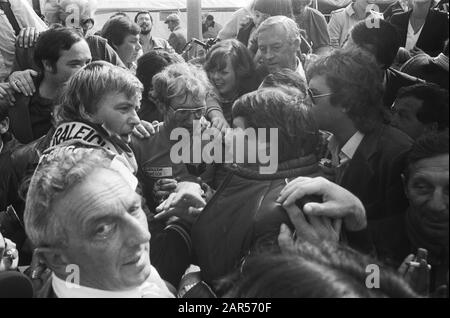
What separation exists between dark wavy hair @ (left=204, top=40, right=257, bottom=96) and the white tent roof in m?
2.04

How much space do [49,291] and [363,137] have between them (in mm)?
1100

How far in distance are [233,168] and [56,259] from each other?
0.60m

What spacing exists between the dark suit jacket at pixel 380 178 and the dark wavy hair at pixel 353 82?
18 centimetres

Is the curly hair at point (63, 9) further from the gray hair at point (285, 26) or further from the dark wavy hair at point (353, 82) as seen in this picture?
the dark wavy hair at point (353, 82)

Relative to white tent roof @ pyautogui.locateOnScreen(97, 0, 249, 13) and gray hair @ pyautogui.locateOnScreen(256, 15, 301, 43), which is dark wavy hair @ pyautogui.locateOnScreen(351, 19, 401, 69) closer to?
gray hair @ pyautogui.locateOnScreen(256, 15, 301, 43)

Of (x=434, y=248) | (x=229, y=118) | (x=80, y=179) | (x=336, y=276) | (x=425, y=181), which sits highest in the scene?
(x=336, y=276)

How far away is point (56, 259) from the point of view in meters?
1.37

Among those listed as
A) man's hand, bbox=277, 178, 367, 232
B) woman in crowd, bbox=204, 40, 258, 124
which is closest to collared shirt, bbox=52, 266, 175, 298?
man's hand, bbox=277, 178, 367, 232

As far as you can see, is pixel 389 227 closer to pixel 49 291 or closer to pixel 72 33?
pixel 49 291

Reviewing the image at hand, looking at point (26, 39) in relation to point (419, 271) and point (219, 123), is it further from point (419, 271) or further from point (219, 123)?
point (419, 271)

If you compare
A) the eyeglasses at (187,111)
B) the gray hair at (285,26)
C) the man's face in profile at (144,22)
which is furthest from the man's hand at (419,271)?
the man's face in profile at (144,22)
